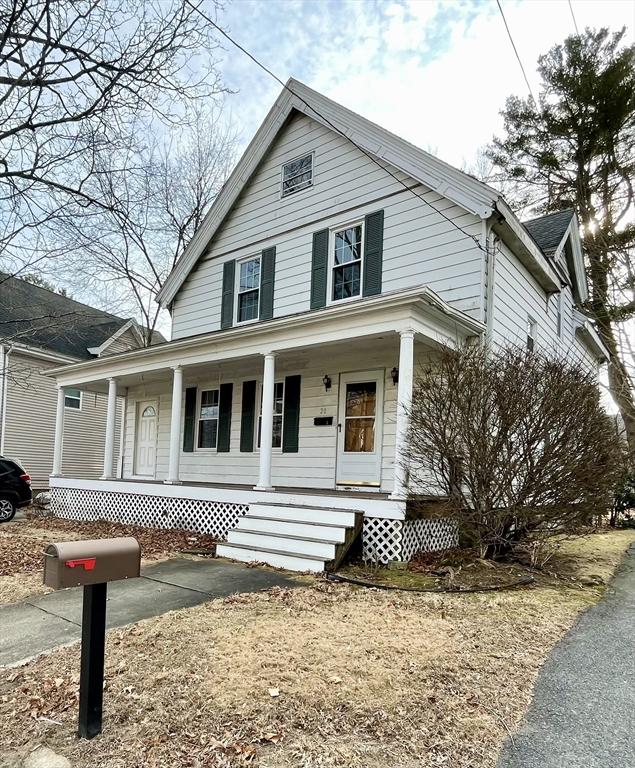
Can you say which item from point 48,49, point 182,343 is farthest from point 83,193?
point 182,343

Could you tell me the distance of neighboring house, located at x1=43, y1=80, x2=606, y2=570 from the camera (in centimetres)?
743

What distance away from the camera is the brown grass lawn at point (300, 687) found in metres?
2.52

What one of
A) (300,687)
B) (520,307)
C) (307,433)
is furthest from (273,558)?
(520,307)

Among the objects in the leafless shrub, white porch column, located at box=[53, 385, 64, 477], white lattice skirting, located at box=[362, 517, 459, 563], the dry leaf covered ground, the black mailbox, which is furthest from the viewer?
white porch column, located at box=[53, 385, 64, 477]

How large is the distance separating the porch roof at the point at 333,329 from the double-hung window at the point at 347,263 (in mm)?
1988

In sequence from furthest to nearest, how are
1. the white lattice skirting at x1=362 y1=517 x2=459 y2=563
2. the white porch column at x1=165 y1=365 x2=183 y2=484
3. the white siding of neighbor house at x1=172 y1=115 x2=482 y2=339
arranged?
the white porch column at x1=165 y1=365 x2=183 y2=484 < the white siding of neighbor house at x1=172 y1=115 x2=482 y2=339 < the white lattice skirting at x1=362 y1=517 x2=459 y2=563

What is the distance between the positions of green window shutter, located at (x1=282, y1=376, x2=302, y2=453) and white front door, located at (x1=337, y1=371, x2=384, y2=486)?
1.01 m

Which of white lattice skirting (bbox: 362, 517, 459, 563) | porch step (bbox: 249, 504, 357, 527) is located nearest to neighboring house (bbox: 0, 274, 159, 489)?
porch step (bbox: 249, 504, 357, 527)

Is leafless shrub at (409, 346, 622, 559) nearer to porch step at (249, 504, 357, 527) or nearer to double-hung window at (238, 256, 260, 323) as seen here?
porch step at (249, 504, 357, 527)

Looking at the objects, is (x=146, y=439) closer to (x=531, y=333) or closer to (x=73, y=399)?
(x=73, y=399)

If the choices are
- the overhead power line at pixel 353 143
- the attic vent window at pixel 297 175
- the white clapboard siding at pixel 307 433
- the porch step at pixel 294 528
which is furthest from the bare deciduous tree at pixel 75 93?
the porch step at pixel 294 528

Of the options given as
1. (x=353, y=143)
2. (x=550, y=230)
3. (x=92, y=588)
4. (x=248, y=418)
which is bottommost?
(x=92, y=588)

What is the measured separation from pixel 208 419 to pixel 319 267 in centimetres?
447

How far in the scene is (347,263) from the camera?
1019 centimetres
